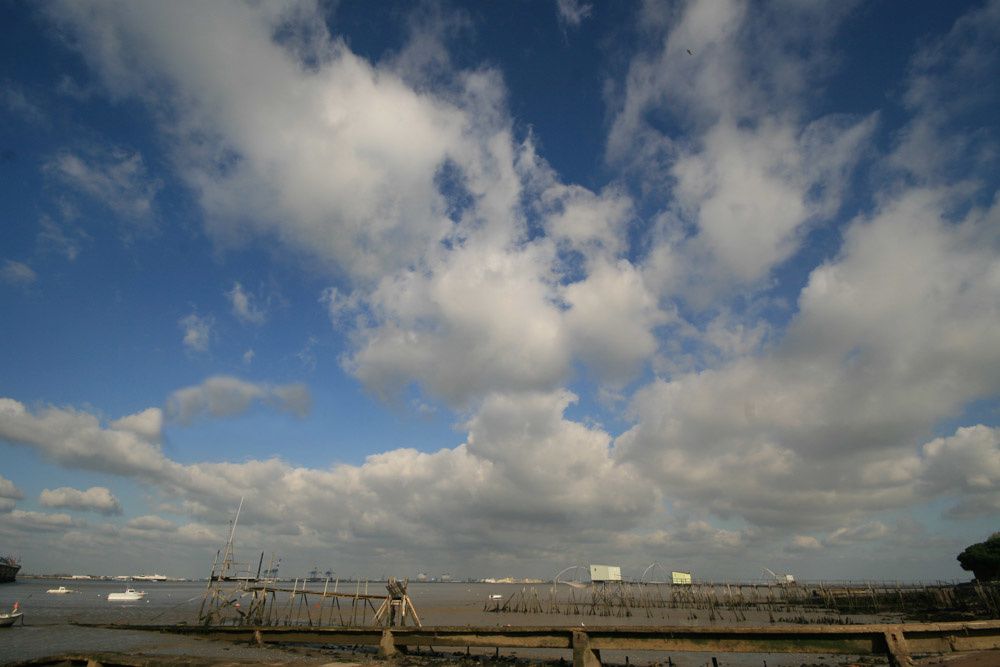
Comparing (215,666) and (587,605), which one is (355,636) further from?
(587,605)

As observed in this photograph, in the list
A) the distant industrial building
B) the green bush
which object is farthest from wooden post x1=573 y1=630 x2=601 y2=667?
the distant industrial building

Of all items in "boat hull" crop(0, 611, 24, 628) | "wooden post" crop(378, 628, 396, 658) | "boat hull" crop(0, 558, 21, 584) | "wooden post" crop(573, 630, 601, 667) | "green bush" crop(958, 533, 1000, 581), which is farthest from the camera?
"boat hull" crop(0, 558, 21, 584)

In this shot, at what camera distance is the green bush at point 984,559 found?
2340 inches

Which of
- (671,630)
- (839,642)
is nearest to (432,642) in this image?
(671,630)

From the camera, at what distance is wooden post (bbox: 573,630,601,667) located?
44.4ft

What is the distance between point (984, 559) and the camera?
60.5 metres

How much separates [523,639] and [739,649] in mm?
5914

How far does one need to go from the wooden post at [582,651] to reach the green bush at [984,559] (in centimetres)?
7254

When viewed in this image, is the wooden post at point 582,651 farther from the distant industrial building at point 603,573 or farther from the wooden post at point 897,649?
the distant industrial building at point 603,573

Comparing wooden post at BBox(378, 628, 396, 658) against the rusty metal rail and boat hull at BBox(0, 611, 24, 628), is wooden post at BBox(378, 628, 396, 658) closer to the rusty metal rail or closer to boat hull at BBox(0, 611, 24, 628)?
the rusty metal rail

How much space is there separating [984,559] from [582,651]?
247ft

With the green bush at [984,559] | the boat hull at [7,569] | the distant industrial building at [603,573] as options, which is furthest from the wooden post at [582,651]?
the boat hull at [7,569]

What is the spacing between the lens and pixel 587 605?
2852 inches

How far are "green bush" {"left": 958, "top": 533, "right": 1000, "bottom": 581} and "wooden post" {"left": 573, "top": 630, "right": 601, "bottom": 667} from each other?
72.5m
